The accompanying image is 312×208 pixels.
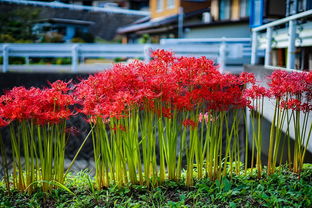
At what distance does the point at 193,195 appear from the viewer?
167 inches

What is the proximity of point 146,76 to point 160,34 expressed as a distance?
79.8 feet

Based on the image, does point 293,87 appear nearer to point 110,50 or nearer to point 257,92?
point 257,92

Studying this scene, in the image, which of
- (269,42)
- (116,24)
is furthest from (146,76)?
(116,24)

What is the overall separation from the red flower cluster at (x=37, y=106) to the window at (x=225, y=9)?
1770 cm

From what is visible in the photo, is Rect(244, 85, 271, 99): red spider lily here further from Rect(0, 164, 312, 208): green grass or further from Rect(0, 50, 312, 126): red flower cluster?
Rect(0, 164, 312, 208): green grass

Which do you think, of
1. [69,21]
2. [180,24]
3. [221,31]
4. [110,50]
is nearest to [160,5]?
[180,24]

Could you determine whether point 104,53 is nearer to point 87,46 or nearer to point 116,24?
point 87,46

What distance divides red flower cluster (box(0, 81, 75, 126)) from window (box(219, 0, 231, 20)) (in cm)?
1770

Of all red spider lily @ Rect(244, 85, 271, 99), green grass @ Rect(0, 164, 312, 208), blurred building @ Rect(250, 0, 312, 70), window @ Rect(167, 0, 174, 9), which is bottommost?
green grass @ Rect(0, 164, 312, 208)

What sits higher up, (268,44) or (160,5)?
(160,5)

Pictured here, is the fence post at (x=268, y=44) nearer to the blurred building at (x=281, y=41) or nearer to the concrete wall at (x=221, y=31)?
the blurred building at (x=281, y=41)

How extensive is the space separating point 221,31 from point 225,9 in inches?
53.3

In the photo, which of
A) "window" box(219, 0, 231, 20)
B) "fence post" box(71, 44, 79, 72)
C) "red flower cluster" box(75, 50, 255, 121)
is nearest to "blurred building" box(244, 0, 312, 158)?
"red flower cluster" box(75, 50, 255, 121)

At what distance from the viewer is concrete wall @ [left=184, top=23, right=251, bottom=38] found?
1952 centimetres
